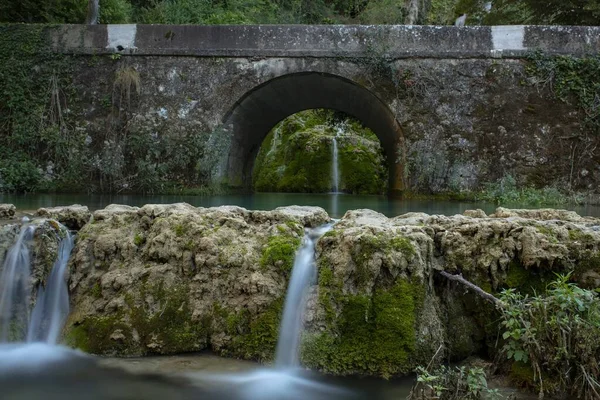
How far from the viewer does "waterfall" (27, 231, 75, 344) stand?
4254 mm

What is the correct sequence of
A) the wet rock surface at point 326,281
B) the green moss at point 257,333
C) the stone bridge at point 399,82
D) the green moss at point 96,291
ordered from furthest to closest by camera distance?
the stone bridge at point 399,82
the green moss at point 96,291
the green moss at point 257,333
the wet rock surface at point 326,281

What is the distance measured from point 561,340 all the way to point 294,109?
10447 mm

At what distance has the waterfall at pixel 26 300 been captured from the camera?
422 cm

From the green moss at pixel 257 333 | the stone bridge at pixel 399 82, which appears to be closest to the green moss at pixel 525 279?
the green moss at pixel 257 333

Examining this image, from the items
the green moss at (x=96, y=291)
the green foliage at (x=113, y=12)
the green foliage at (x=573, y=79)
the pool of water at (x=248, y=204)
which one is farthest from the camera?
the green foliage at (x=113, y=12)

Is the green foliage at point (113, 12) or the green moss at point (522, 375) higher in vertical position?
the green foliage at point (113, 12)

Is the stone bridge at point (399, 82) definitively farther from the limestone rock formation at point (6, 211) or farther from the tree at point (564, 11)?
the limestone rock formation at point (6, 211)

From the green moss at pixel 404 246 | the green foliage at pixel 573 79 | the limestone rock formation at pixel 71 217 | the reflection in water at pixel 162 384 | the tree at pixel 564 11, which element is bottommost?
the reflection in water at pixel 162 384

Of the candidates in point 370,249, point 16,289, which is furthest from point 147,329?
point 370,249

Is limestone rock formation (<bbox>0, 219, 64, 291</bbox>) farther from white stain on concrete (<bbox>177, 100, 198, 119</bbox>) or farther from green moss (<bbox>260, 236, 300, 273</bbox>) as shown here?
white stain on concrete (<bbox>177, 100, 198, 119</bbox>)

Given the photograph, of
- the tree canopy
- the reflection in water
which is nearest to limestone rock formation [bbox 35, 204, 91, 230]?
the reflection in water

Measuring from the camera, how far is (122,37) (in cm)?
1073

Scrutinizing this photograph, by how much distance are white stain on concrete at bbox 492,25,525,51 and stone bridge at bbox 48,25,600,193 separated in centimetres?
2

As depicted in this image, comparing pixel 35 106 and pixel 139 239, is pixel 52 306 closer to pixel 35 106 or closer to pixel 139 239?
pixel 139 239
